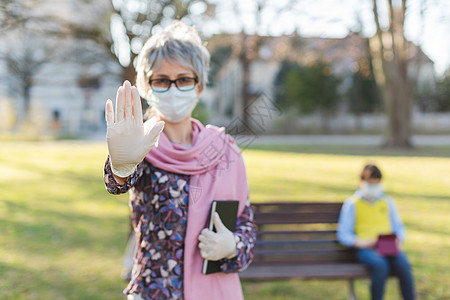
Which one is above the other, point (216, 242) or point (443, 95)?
point (443, 95)

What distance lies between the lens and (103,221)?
21.4ft

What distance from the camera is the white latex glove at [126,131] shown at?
143 cm

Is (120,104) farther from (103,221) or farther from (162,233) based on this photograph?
(103,221)

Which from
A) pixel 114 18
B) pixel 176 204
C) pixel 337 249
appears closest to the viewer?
pixel 176 204

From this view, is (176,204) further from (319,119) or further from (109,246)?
(319,119)

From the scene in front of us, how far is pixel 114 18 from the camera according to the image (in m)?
8.42

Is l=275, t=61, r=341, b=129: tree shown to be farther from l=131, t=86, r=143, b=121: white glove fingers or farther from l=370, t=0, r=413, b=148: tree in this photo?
l=131, t=86, r=143, b=121: white glove fingers

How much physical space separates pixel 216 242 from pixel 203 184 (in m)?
0.23

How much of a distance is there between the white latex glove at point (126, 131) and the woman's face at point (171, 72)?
32cm

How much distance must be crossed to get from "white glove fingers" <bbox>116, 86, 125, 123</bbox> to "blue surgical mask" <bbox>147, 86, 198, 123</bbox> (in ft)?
1.15

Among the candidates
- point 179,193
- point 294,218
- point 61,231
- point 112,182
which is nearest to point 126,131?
point 112,182

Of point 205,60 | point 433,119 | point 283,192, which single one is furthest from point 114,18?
point 433,119

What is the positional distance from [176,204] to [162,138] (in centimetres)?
27

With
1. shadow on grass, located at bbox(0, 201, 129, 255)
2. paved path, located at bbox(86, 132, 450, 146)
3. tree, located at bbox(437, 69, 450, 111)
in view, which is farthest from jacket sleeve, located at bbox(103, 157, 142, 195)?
tree, located at bbox(437, 69, 450, 111)
